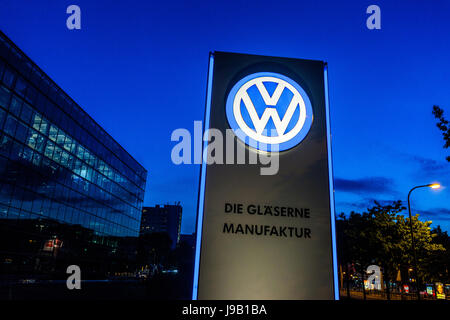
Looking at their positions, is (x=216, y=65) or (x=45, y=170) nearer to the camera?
(x=216, y=65)

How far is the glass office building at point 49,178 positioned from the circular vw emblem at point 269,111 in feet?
82.1

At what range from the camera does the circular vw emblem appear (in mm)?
4859

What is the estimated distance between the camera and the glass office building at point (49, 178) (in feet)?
78.9

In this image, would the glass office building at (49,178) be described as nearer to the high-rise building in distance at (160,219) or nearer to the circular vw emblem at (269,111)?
the circular vw emblem at (269,111)

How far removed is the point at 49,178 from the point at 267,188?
99.0 feet

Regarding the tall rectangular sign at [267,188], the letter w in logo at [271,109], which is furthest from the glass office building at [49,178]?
the letter w in logo at [271,109]

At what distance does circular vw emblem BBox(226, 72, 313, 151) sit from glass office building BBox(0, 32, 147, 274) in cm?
2502

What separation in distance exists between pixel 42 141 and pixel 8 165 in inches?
187

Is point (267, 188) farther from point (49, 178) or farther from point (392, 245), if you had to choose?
point (49, 178)

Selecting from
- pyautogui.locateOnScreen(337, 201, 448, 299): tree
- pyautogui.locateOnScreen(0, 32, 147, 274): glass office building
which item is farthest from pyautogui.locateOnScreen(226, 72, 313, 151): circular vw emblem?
pyautogui.locateOnScreen(0, 32, 147, 274): glass office building

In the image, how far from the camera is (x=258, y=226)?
181 inches
